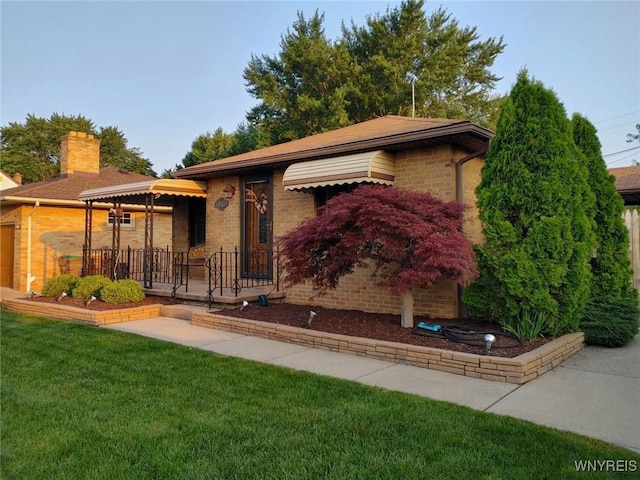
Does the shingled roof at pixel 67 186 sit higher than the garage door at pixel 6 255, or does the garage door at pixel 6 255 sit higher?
the shingled roof at pixel 67 186

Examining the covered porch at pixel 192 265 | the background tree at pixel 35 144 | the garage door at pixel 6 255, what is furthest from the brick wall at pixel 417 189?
the background tree at pixel 35 144

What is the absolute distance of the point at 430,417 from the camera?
3711mm

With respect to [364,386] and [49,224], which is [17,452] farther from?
[49,224]

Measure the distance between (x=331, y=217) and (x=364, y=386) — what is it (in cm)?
262

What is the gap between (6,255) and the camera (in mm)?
16531

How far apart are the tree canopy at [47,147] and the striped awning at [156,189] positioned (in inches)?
1440

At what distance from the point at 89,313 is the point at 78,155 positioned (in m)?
12.5

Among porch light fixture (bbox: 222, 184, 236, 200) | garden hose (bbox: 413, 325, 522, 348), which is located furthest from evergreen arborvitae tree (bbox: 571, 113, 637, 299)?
porch light fixture (bbox: 222, 184, 236, 200)

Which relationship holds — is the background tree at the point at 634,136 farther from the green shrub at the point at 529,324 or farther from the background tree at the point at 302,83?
the green shrub at the point at 529,324

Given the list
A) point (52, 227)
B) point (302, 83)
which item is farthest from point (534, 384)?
point (302, 83)

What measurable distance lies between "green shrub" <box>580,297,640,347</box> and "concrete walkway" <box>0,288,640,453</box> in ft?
0.60

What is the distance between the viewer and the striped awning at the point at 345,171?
25.3 ft

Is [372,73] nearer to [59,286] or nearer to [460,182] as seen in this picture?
[460,182]

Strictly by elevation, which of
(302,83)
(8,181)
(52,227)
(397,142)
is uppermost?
(302,83)
